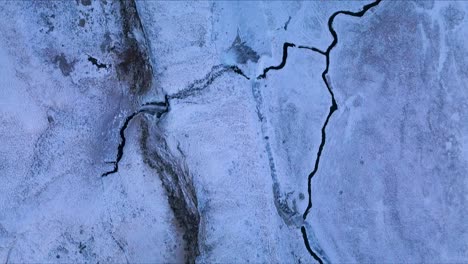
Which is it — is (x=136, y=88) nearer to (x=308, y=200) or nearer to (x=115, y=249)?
(x=115, y=249)

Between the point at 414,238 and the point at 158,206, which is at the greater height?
the point at 158,206

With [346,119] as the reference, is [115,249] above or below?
below

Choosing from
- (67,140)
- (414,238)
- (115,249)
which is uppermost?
(67,140)

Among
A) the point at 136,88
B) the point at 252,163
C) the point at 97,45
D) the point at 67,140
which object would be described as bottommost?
the point at 252,163

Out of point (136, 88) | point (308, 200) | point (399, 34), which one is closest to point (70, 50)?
point (136, 88)

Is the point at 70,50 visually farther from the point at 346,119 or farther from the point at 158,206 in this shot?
the point at 346,119

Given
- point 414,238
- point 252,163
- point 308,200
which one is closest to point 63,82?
point 252,163
